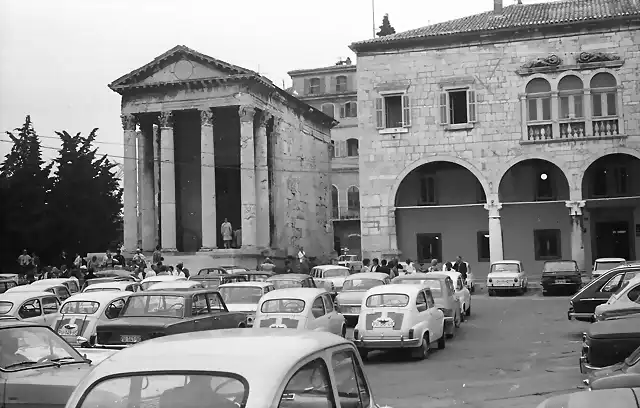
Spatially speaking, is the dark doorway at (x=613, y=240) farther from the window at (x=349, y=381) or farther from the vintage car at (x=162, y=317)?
the window at (x=349, y=381)

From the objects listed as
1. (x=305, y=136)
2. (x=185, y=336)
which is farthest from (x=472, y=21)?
(x=185, y=336)

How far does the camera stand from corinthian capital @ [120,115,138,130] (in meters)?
44.4

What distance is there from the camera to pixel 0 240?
45406 millimetres

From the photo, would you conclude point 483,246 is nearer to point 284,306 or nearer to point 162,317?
point 284,306

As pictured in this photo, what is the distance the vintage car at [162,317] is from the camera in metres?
14.4

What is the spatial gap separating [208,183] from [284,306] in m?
26.5

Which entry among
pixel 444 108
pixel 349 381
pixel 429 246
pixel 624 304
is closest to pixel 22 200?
pixel 429 246

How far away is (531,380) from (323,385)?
9888mm

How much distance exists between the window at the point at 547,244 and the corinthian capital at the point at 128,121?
886 inches

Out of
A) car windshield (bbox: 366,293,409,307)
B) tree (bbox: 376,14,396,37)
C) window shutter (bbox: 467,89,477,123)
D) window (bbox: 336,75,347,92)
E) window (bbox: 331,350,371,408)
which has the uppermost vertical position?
tree (bbox: 376,14,396,37)

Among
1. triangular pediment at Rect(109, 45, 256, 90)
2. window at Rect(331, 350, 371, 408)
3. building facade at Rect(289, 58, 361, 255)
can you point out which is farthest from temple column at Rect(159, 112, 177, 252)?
window at Rect(331, 350, 371, 408)

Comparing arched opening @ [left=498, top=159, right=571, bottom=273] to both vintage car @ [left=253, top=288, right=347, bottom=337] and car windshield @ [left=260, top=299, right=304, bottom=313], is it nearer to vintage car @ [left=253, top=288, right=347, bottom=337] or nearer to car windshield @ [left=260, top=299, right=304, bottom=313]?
vintage car @ [left=253, top=288, right=347, bottom=337]

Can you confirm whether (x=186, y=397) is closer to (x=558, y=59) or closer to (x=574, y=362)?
(x=574, y=362)

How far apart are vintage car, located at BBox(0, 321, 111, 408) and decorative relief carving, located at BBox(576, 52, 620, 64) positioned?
32.5 m
